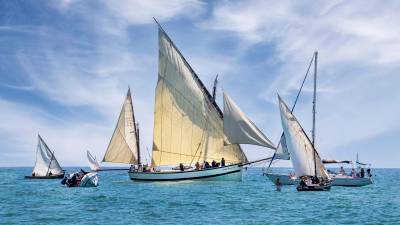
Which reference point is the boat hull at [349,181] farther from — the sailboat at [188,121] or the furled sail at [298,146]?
the furled sail at [298,146]

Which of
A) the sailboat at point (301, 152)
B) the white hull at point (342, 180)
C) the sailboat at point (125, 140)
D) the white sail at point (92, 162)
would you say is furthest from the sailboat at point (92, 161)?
the sailboat at point (301, 152)

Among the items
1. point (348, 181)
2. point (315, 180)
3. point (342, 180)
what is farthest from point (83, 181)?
point (348, 181)

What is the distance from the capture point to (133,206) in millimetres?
48031

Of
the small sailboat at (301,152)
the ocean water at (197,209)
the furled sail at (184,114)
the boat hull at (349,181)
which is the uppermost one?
the furled sail at (184,114)

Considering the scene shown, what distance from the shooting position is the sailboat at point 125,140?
83.1 metres

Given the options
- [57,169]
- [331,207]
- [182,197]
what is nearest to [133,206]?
[182,197]

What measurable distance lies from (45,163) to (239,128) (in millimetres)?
55587

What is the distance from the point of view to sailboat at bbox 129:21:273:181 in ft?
243

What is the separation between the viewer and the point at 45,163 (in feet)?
360

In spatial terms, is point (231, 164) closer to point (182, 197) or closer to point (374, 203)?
point (182, 197)

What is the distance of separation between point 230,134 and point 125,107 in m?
20.6

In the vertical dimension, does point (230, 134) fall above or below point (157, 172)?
above

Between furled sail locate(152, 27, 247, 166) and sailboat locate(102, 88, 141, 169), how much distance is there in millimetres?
9720

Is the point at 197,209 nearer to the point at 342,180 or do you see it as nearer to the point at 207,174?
the point at 207,174
